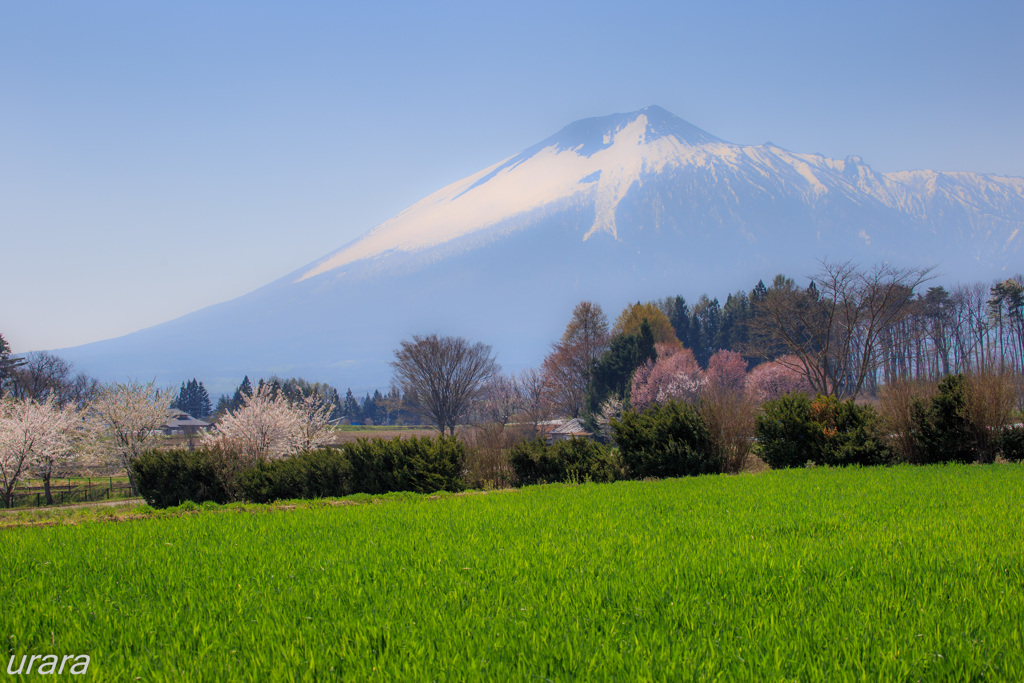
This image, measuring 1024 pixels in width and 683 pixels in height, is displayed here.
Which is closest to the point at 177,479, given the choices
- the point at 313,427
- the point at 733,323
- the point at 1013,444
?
the point at 313,427

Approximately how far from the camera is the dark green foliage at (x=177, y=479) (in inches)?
694

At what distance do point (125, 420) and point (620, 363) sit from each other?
38637mm

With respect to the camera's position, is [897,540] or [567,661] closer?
[567,661]

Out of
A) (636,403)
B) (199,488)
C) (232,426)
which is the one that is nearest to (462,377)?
(636,403)

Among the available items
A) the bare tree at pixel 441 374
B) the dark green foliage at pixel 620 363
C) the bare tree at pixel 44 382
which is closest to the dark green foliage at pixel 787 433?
the dark green foliage at pixel 620 363

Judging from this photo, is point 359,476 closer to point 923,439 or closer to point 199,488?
point 199,488

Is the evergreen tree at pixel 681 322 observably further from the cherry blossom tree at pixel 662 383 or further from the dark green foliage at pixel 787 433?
Answer: the dark green foliage at pixel 787 433

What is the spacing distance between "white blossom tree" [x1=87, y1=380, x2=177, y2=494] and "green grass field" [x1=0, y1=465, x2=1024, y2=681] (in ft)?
107

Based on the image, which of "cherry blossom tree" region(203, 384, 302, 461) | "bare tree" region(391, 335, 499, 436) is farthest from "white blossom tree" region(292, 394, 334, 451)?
"bare tree" region(391, 335, 499, 436)

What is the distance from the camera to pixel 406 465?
15930 millimetres

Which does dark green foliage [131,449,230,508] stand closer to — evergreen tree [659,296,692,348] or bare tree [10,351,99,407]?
bare tree [10,351,99,407]

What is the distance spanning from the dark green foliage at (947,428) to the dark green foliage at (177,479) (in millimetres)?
20557

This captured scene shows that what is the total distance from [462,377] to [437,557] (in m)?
50.7

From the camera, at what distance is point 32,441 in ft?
102
